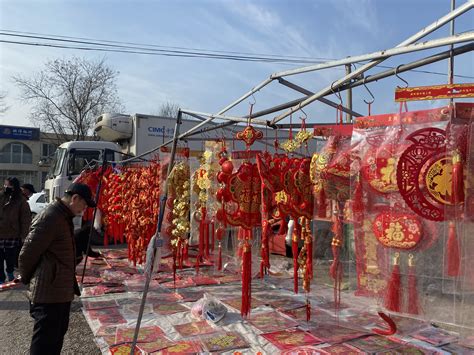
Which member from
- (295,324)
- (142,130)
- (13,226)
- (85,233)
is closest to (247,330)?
(295,324)

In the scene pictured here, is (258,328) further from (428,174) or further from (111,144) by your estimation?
(111,144)

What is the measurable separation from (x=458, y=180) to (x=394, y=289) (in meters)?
0.76

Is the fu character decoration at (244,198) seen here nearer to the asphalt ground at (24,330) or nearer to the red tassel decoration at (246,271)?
the red tassel decoration at (246,271)

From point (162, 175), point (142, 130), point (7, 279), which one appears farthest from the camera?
point (142, 130)

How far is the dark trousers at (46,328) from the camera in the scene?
2.52 m

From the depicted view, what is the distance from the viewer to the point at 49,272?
258 centimetres

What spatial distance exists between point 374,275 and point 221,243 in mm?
2310

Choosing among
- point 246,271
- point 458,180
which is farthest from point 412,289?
point 246,271

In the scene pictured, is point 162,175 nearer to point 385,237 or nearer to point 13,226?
point 13,226

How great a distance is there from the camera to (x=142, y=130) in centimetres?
1019

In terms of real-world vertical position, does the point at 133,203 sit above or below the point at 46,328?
above

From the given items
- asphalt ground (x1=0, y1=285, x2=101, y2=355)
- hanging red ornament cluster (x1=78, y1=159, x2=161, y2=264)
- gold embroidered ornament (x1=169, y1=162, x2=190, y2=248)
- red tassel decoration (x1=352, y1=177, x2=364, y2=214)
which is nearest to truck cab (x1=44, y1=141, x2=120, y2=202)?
hanging red ornament cluster (x1=78, y1=159, x2=161, y2=264)

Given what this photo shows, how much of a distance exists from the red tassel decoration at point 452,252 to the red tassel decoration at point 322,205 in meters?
1.07

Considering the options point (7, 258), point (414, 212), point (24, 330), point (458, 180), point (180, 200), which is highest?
point (458, 180)
